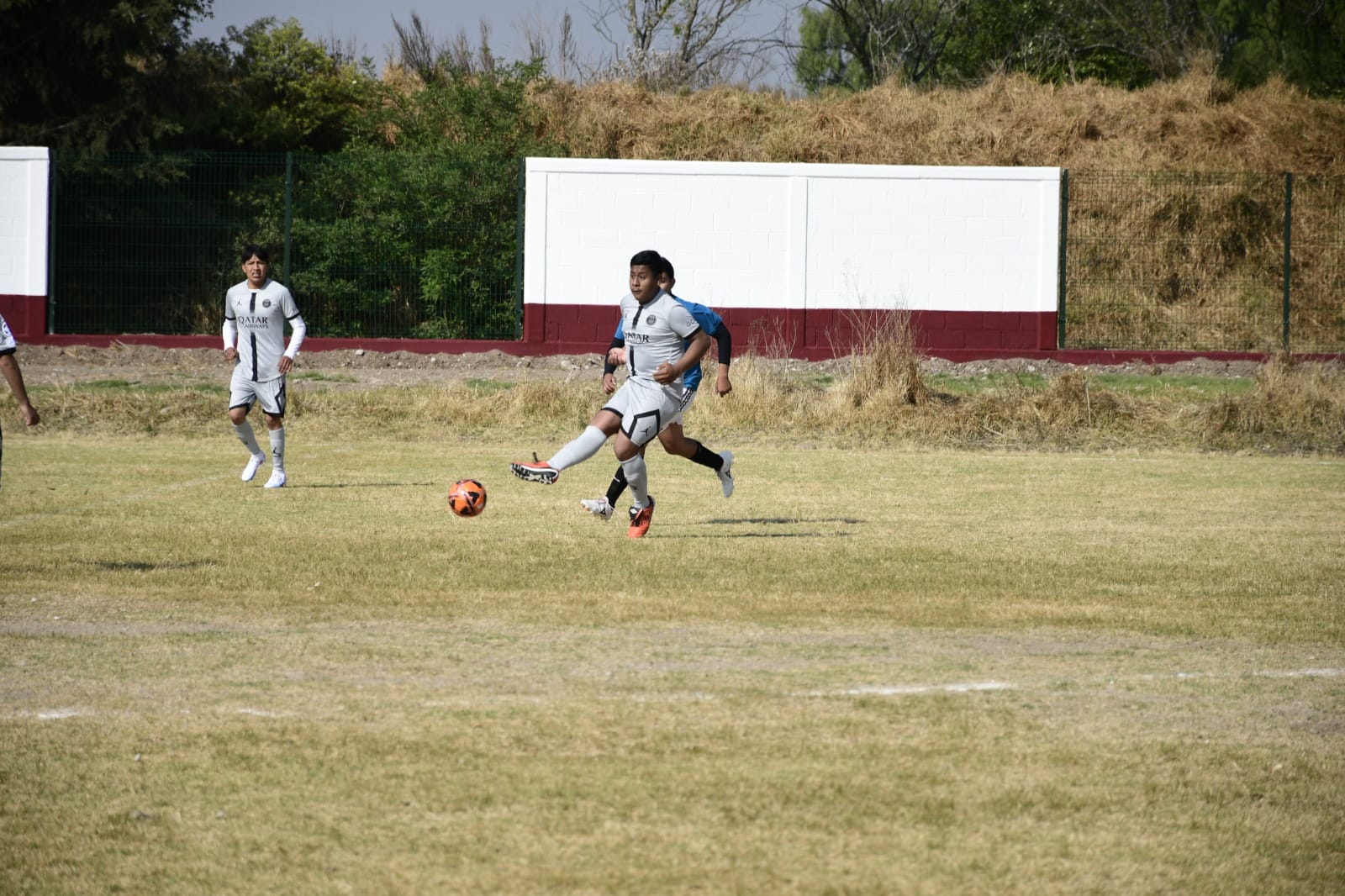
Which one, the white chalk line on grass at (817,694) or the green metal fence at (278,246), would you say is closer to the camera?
the white chalk line on grass at (817,694)

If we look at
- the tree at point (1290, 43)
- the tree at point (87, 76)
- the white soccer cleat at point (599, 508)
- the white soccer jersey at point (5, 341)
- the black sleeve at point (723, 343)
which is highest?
the tree at point (1290, 43)

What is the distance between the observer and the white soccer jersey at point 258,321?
46.7 feet

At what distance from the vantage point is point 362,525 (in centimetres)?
1133

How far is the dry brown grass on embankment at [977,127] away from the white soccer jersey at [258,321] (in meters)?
19.5

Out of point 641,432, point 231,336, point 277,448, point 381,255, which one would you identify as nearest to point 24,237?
point 381,255

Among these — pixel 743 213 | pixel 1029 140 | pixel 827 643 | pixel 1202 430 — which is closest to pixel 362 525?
pixel 827 643

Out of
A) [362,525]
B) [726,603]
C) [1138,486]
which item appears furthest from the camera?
[1138,486]

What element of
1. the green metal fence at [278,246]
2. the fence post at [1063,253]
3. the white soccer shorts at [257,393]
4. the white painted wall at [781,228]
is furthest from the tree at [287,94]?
the white soccer shorts at [257,393]

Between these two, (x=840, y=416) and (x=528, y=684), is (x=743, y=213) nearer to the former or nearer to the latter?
(x=840, y=416)

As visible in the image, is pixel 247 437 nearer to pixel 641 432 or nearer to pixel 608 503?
pixel 608 503

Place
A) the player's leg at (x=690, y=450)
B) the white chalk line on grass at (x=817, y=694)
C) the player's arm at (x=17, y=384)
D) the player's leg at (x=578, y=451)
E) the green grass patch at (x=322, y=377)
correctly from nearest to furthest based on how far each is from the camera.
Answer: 1. the white chalk line on grass at (x=817, y=694)
2. the player's arm at (x=17, y=384)
3. the player's leg at (x=578, y=451)
4. the player's leg at (x=690, y=450)
5. the green grass patch at (x=322, y=377)

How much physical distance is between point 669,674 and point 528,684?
62 centimetres

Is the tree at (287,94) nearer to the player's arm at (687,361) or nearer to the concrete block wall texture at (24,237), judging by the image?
the concrete block wall texture at (24,237)

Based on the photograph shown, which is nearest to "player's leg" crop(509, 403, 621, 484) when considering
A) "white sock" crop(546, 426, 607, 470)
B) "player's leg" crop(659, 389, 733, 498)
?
"white sock" crop(546, 426, 607, 470)
